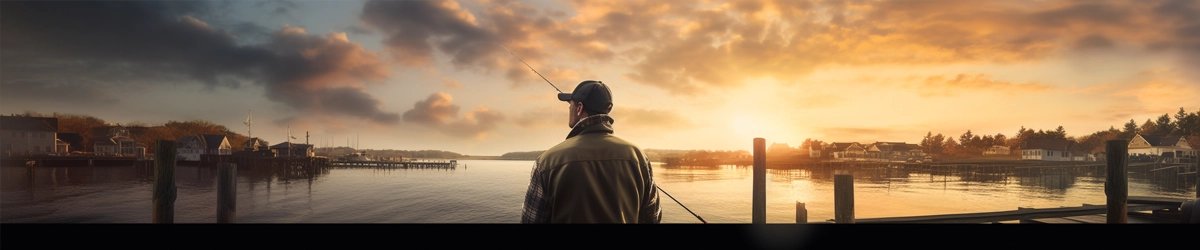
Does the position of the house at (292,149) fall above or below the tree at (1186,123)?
below

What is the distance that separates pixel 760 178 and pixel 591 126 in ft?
14.7

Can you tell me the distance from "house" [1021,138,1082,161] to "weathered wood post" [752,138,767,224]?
297ft

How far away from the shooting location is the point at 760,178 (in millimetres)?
6445

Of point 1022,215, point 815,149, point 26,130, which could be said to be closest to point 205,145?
point 26,130

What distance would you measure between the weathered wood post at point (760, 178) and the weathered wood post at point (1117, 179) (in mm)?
4491

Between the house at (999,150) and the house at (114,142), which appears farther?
the house at (999,150)

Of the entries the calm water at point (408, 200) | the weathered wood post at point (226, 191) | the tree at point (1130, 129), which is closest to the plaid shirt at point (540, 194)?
the weathered wood post at point (226, 191)

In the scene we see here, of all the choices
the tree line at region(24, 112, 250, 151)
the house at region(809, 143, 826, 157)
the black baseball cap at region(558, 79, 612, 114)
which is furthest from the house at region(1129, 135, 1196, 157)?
the tree line at region(24, 112, 250, 151)

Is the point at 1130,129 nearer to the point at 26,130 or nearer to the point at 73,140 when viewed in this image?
the point at 26,130

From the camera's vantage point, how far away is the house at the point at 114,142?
5952cm

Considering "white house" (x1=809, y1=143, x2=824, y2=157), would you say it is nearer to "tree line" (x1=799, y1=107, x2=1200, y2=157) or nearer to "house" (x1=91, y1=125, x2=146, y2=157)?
"tree line" (x1=799, y1=107, x2=1200, y2=157)

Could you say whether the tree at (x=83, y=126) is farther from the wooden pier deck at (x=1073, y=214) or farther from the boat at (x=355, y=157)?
the wooden pier deck at (x=1073, y=214)
